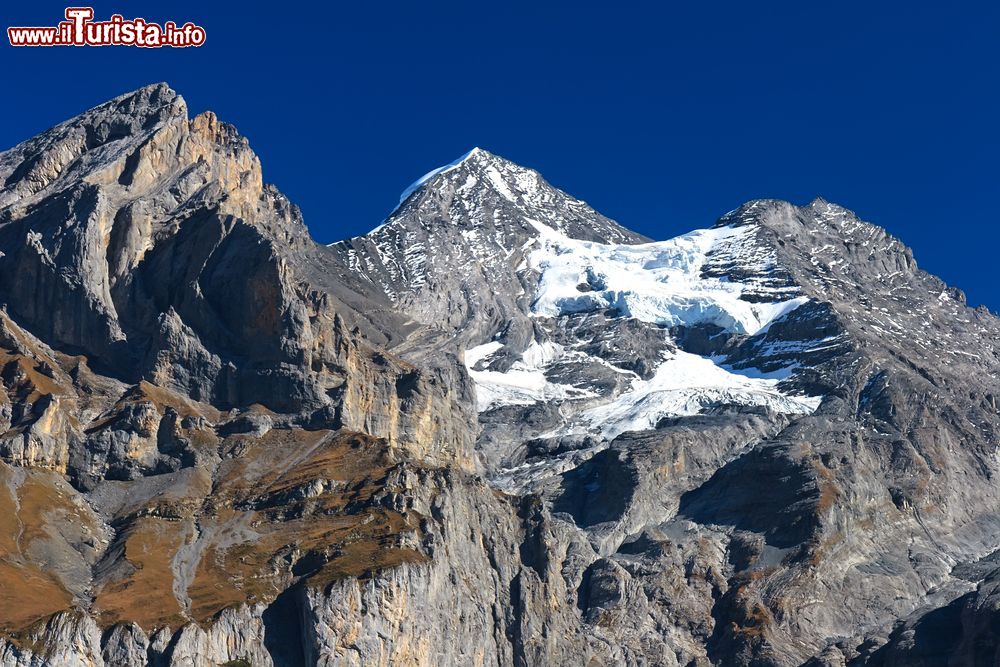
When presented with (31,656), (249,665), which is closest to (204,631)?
(249,665)

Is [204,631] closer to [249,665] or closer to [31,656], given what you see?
[249,665]

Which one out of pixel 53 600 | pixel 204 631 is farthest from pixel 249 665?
pixel 53 600

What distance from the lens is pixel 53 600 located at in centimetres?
19775

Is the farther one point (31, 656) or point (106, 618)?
point (106, 618)

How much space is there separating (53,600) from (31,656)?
48.9ft

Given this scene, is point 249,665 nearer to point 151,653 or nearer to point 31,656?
point 151,653

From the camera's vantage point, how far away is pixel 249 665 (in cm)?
19912

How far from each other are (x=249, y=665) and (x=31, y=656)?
85.7 feet

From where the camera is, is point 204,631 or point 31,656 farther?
point 204,631

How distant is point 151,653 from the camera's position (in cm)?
19288

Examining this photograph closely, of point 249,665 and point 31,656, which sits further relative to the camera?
point 249,665

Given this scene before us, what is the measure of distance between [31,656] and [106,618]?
1454 centimetres

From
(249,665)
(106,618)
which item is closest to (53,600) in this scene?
(106,618)

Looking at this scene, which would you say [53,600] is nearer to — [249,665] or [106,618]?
[106,618]
